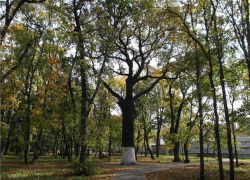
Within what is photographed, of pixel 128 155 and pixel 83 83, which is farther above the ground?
pixel 83 83

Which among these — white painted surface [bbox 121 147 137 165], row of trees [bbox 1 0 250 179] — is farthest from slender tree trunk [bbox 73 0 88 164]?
white painted surface [bbox 121 147 137 165]

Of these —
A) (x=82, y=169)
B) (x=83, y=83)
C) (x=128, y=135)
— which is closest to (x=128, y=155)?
(x=128, y=135)

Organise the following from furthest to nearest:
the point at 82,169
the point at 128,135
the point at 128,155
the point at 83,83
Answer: the point at 128,135, the point at 128,155, the point at 83,83, the point at 82,169

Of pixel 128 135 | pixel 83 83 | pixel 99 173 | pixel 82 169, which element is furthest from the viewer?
pixel 128 135

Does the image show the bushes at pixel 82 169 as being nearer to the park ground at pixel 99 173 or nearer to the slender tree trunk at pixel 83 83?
the park ground at pixel 99 173

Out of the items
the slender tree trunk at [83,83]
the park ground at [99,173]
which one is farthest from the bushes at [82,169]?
the slender tree trunk at [83,83]

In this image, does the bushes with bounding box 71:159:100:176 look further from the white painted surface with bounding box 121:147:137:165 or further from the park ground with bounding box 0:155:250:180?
the white painted surface with bounding box 121:147:137:165

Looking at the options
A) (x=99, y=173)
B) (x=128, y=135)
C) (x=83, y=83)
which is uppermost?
(x=83, y=83)

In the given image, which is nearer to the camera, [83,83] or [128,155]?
[83,83]

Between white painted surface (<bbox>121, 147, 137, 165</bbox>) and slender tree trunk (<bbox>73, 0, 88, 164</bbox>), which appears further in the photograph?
white painted surface (<bbox>121, 147, 137, 165</bbox>)

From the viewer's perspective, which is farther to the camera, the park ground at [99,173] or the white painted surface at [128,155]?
the white painted surface at [128,155]

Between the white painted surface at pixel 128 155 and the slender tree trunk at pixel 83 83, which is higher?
→ the slender tree trunk at pixel 83 83

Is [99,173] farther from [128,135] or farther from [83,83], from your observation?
[128,135]

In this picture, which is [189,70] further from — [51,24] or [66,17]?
[51,24]
